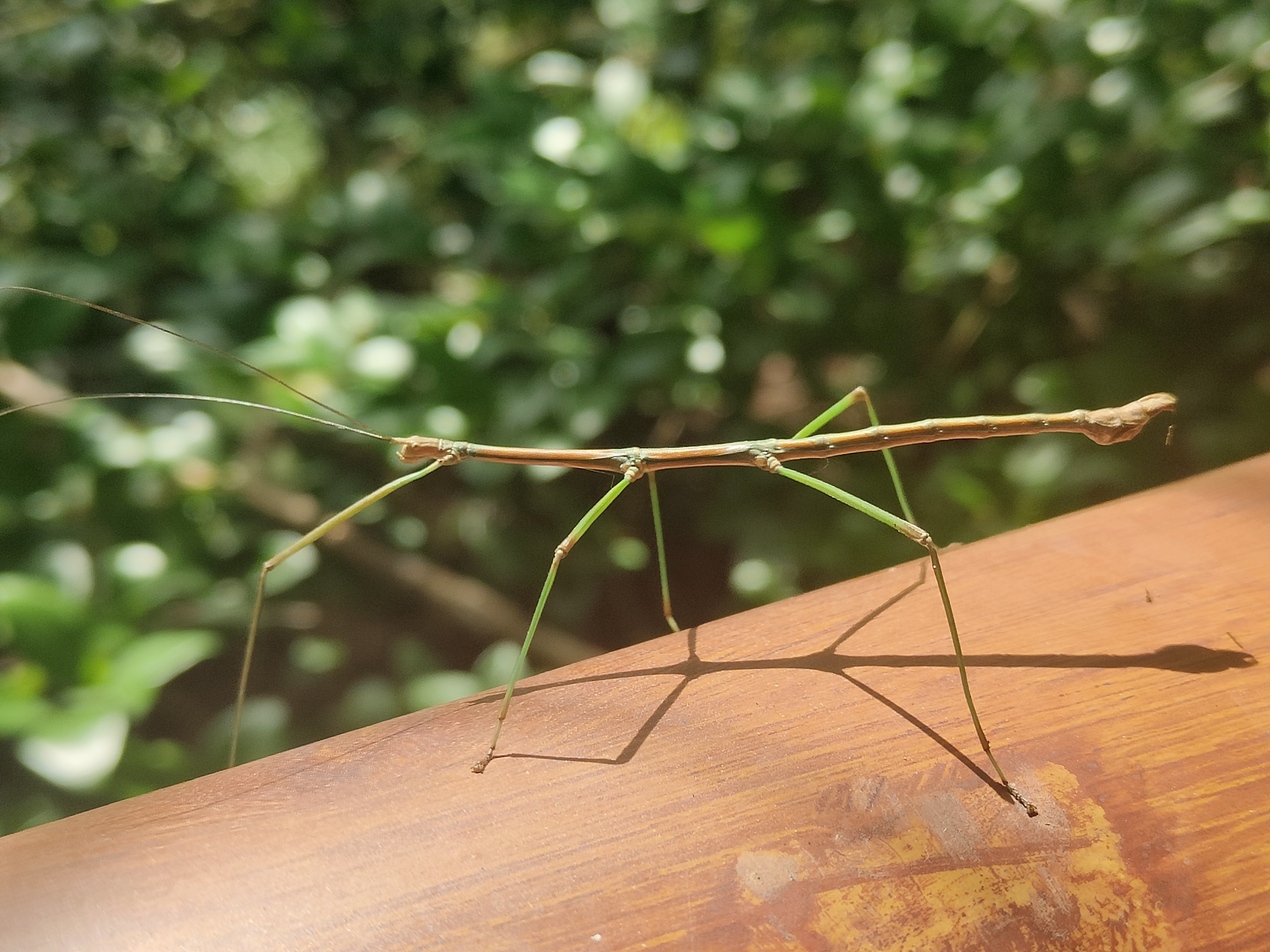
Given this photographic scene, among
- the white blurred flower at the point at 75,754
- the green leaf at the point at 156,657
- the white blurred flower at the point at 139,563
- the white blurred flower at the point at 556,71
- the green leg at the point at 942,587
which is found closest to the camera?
the green leg at the point at 942,587

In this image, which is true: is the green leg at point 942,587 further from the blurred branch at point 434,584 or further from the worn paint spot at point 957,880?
the blurred branch at point 434,584

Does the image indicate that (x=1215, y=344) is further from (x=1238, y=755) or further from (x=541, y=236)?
(x=541, y=236)

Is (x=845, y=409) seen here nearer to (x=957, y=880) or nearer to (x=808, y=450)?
(x=808, y=450)

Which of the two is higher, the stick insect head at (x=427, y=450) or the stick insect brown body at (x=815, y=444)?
the stick insect head at (x=427, y=450)

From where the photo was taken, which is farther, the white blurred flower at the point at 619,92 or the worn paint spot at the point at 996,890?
the white blurred flower at the point at 619,92

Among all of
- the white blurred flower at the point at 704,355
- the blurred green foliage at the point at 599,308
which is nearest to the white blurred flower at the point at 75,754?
the blurred green foliage at the point at 599,308

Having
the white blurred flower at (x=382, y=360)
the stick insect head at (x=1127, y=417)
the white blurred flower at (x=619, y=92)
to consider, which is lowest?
the stick insect head at (x=1127, y=417)
